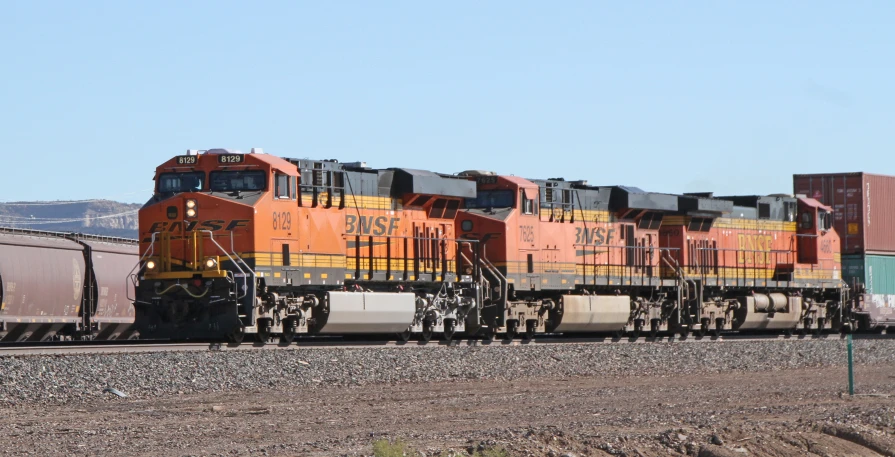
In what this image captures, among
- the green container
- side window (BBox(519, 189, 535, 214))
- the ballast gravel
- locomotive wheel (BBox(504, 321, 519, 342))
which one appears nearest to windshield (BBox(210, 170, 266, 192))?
the ballast gravel

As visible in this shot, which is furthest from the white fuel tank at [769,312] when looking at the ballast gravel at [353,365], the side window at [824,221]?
the ballast gravel at [353,365]

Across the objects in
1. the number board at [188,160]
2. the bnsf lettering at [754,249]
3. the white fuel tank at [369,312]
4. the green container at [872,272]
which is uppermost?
the number board at [188,160]

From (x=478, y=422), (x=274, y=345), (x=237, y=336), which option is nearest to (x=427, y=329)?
(x=274, y=345)

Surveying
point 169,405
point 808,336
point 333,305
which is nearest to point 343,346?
point 333,305

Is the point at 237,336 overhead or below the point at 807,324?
overhead

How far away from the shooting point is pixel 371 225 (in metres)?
20.6

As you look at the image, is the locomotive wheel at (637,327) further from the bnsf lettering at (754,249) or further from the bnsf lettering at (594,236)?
the bnsf lettering at (754,249)

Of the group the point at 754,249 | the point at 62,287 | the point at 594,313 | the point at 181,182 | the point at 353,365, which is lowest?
the point at 353,365

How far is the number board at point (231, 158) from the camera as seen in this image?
18.6m

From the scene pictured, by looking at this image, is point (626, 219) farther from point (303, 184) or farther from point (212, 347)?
point (212, 347)

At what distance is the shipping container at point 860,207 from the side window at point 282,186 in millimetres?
17276

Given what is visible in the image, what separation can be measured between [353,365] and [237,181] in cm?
377

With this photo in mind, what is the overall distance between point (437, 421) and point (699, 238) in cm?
1716

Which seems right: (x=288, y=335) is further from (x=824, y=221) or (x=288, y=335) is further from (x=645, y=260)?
(x=824, y=221)
